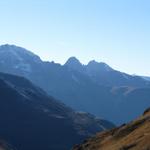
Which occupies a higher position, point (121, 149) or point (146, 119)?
point (146, 119)

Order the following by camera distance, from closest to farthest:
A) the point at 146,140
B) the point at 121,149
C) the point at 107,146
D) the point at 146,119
A: the point at 146,140 → the point at 121,149 → the point at 107,146 → the point at 146,119

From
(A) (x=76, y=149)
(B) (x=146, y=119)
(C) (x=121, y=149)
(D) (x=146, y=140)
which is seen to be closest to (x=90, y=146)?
(A) (x=76, y=149)

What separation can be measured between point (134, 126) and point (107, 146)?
15476mm

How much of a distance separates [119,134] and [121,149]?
3298 centimetres

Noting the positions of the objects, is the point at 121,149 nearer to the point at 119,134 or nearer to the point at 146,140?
the point at 146,140

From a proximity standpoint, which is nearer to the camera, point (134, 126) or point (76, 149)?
point (134, 126)

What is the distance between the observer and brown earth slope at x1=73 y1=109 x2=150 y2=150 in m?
136

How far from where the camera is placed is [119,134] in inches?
6855

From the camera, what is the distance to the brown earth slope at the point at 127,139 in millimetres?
135500

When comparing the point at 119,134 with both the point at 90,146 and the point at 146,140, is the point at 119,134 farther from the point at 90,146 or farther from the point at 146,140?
the point at 146,140

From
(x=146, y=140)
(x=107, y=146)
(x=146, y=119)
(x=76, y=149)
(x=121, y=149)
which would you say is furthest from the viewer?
(x=76, y=149)

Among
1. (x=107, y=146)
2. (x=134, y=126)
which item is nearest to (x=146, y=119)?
(x=134, y=126)

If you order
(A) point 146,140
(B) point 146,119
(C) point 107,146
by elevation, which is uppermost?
(B) point 146,119

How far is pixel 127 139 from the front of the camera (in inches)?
6107
